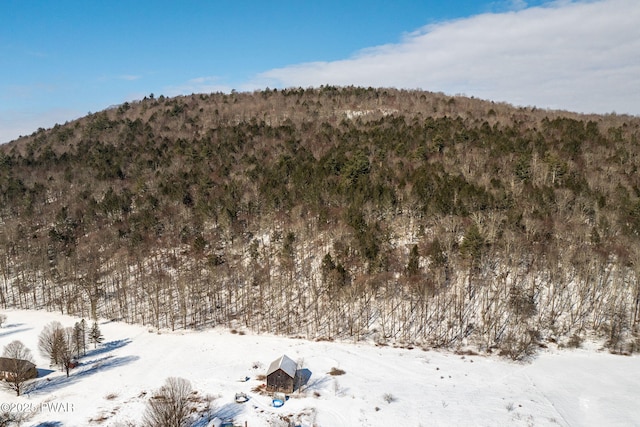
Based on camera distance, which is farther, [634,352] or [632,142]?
[632,142]

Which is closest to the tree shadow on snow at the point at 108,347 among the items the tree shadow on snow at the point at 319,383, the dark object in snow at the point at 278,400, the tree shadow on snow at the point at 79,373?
the tree shadow on snow at the point at 79,373

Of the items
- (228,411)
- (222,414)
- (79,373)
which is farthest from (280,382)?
(79,373)

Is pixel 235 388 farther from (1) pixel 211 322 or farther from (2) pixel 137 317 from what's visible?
(2) pixel 137 317

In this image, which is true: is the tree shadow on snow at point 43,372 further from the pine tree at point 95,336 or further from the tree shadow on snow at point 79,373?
the pine tree at point 95,336

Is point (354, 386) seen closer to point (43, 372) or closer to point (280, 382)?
point (280, 382)

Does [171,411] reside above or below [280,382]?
above

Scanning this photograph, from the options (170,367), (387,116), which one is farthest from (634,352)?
(387,116)

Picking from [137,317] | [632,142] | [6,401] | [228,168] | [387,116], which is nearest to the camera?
[6,401]
